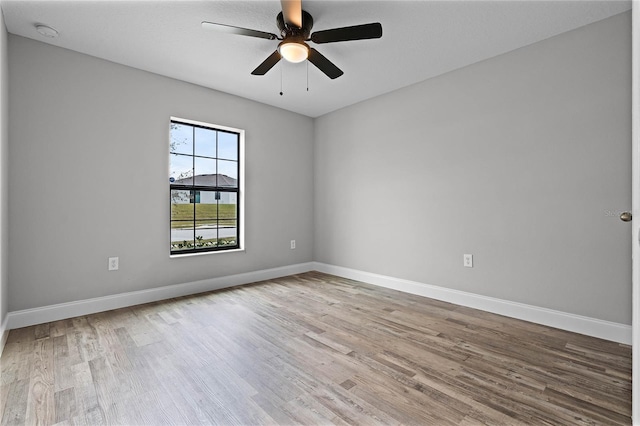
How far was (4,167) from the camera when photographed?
2402 millimetres

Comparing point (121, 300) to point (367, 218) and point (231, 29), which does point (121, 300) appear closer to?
point (231, 29)

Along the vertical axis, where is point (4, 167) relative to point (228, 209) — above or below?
above

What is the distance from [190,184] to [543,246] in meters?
3.66

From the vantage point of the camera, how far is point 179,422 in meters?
1.44

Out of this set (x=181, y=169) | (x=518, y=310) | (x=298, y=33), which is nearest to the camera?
(x=298, y=33)

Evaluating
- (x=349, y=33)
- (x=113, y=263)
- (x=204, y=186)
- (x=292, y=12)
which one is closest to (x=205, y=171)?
(x=204, y=186)

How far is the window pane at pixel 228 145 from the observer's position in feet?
13.1

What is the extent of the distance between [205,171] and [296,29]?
219 cm

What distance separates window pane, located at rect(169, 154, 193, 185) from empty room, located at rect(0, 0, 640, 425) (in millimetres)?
24

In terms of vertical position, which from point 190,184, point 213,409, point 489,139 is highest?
point 489,139

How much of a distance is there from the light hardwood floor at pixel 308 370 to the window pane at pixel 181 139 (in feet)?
5.90

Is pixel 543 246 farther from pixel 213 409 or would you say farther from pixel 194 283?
pixel 194 283

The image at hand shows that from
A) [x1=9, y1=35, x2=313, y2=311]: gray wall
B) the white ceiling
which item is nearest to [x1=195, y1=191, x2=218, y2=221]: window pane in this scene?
[x1=9, y1=35, x2=313, y2=311]: gray wall

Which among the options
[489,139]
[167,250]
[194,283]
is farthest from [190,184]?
[489,139]
